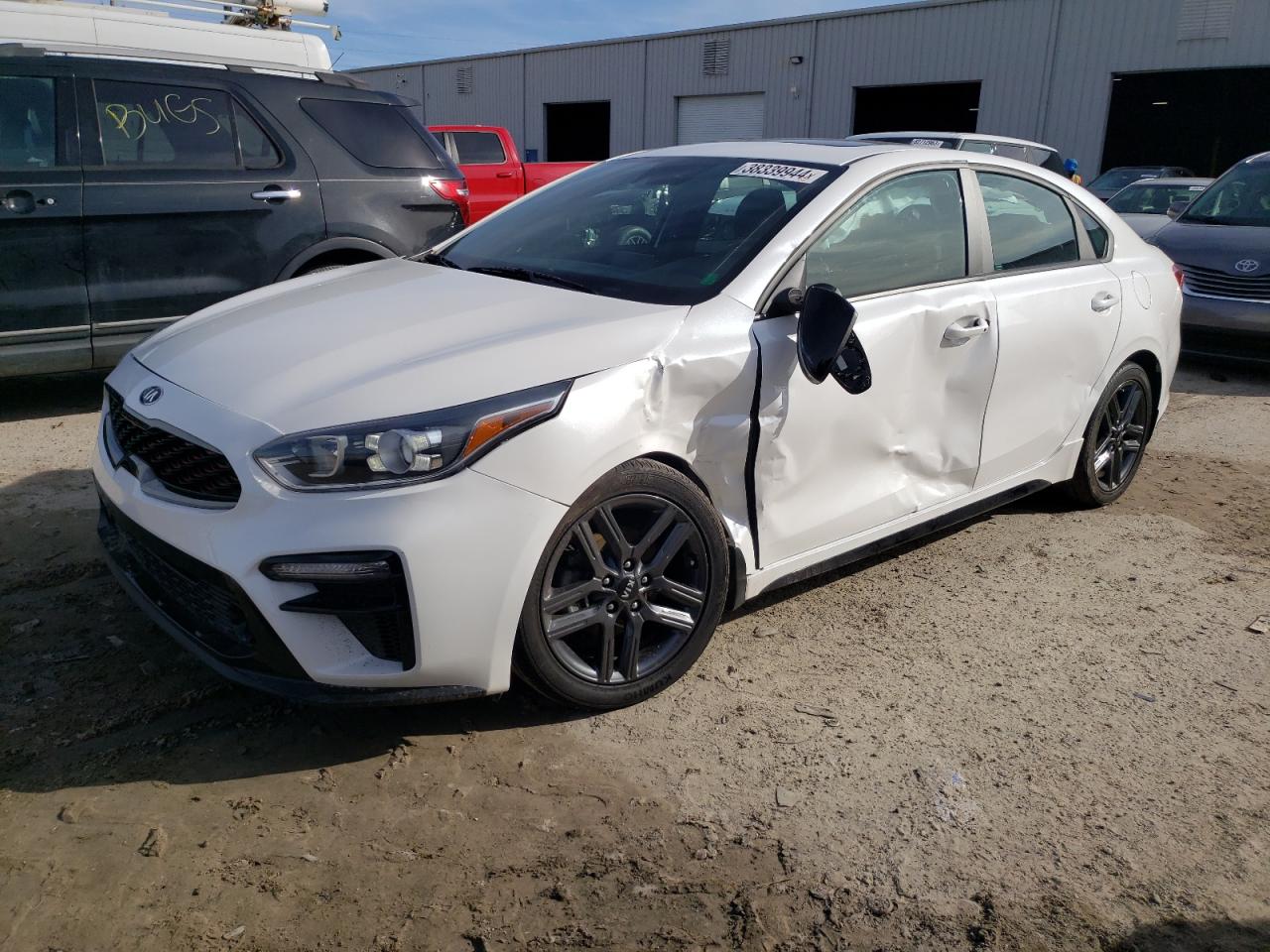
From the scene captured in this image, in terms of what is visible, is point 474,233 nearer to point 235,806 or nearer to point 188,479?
point 188,479

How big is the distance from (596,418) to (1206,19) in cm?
2332

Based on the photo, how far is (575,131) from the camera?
34.9 meters

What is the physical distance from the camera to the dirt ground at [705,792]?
228 centimetres

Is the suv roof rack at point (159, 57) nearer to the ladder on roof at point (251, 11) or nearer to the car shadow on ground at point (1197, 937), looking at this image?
the ladder on roof at point (251, 11)

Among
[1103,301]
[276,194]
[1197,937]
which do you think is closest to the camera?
[1197,937]

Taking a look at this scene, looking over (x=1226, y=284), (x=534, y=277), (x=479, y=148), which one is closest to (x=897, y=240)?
(x=534, y=277)

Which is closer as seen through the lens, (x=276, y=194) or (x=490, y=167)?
(x=276, y=194)

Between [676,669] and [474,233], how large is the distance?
199 cm

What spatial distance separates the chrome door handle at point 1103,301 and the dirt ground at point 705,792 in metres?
1.28

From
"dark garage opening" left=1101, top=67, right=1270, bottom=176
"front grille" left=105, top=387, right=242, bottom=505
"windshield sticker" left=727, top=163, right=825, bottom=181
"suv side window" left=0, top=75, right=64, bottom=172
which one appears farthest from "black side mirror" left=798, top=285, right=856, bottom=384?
"dark garage opening" left=1101, top=67, right=1270, bottom=176

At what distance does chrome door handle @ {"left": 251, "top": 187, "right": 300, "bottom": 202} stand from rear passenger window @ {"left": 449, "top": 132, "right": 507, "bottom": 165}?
806 centimetres

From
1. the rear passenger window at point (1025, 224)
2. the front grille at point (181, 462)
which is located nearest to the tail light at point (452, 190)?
the rear passenger window at point (1025, 224)

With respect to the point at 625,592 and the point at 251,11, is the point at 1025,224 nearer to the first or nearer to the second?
the point at 625,592

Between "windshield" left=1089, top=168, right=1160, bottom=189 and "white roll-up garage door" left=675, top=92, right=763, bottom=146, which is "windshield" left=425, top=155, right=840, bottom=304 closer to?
"windshield" left=1089, top=168, right=1160, bottom=189
